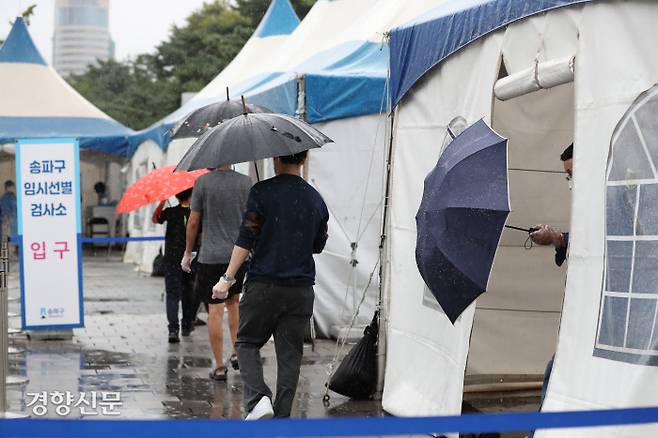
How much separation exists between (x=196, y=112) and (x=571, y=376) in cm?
508

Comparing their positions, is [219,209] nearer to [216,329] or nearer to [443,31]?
[216,329]

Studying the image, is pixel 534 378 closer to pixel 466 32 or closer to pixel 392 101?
pixel 392 101

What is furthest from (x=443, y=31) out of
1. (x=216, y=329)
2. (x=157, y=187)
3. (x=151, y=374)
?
(x=157, y=187)

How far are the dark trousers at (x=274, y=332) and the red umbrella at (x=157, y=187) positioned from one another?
15.1 ft

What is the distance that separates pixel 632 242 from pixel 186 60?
47069mm

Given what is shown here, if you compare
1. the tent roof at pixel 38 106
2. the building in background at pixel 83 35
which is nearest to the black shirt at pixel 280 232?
the tent roof at pixel 38 106

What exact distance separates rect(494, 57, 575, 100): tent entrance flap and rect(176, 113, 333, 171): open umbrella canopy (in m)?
1.18

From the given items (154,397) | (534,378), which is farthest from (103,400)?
(534,378)

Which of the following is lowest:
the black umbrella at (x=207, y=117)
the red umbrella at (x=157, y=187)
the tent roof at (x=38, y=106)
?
the red umbrella at (x=157, y=187)

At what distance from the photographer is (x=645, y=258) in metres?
5.05

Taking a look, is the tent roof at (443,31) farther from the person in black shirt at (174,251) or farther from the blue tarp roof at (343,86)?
Answer: the person in black shirt at (174,251)

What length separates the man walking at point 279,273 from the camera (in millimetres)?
6477

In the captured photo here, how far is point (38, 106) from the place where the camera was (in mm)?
27344
